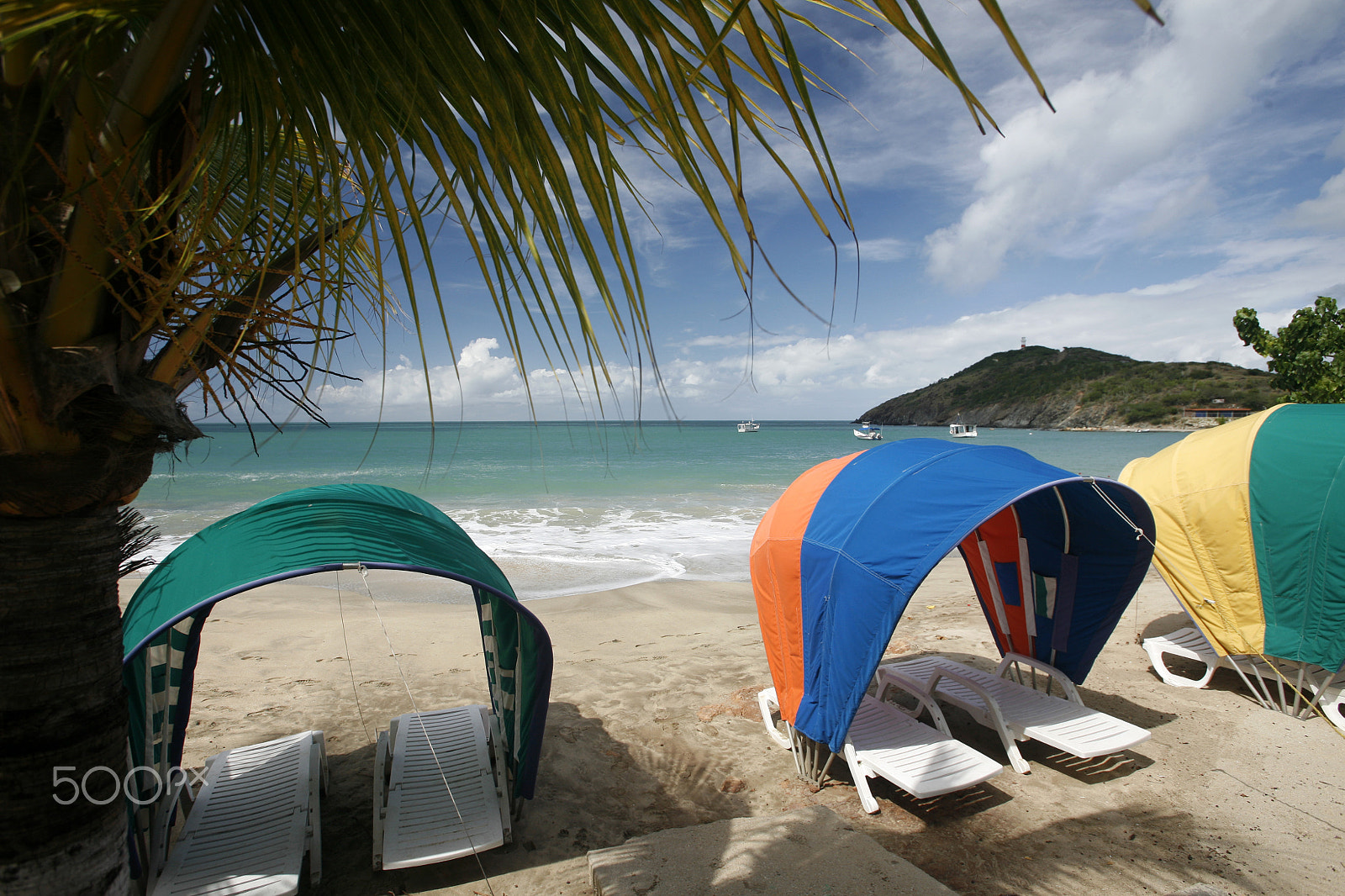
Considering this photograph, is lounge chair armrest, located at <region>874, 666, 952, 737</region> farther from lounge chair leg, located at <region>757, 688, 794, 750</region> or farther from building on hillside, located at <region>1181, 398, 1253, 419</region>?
building on hillside, located at <region>1181, 398, 1253, 419</region>

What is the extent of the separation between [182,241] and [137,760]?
13.4 ft

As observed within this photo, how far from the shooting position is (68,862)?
67.4 inches

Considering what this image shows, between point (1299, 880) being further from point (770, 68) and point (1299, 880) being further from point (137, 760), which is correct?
point (137, 760)

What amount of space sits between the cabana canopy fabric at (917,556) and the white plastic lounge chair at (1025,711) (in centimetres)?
65

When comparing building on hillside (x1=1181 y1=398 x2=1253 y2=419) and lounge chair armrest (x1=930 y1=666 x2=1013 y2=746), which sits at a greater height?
building on hillside (x1=1181 y1=398 x2=1253 y2=419)

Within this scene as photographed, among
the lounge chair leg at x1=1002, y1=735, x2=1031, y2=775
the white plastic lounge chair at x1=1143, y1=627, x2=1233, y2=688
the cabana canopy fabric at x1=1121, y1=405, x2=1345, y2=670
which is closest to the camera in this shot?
the lounge chair leg at x1=1002, y1=735, x2=1031, y2=775

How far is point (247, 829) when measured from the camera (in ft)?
13.6

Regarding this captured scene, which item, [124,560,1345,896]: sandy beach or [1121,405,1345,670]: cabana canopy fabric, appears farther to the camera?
[1121,405,1345,670]: cabana canopy fabric

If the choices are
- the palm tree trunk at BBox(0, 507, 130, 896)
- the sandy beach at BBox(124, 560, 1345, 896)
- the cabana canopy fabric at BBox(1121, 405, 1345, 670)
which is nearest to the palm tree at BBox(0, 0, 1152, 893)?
the palm tree trunk at BBox(0, 507, 130, 896)

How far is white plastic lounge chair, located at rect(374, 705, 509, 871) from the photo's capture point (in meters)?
3.96

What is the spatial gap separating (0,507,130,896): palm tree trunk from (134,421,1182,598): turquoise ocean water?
1.40ft

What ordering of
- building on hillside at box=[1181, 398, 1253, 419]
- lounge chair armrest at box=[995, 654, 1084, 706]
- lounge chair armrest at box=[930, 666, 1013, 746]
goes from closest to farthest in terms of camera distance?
1. lounge chair armrest at box=[930, 666, 1013, 746]
2. lounge chair armrest at box=[995, 654, 1084, 706]
3. building on hillside at box=[1181, 398, 1253, 419]

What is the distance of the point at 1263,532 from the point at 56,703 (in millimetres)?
8473

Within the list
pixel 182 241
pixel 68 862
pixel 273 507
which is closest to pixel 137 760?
pixel 273 507
